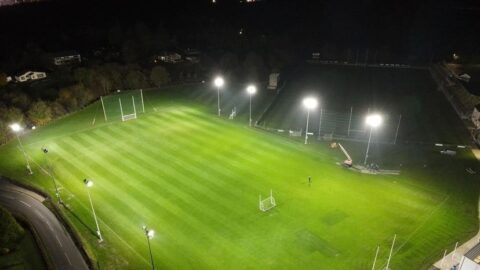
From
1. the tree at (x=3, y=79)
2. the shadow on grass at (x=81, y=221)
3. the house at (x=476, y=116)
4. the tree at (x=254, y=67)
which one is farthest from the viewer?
the tree at (x=254, y=67)

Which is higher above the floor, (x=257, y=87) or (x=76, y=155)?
Result: (x=257, y=87)

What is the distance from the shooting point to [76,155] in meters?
45.8

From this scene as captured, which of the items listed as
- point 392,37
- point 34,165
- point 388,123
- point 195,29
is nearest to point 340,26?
point 392,37

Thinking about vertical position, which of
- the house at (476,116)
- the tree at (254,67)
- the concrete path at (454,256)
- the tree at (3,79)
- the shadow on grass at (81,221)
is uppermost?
the tree at (254,67)

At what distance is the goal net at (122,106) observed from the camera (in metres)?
57.6

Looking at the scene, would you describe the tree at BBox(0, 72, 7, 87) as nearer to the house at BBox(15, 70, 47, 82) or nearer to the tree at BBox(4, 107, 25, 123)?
the house at BBox(15, 70, 47, 82)

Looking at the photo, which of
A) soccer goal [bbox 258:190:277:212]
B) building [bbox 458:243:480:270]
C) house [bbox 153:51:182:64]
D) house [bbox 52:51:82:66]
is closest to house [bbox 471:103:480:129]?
building [bbox 458:243:480:270]

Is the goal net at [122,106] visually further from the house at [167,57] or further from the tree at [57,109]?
the house at [167,57]

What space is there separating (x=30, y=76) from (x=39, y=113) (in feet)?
96.2

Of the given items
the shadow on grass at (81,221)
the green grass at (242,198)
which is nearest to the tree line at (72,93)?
the green grass at (242,198)

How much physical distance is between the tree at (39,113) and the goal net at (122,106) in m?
8.87

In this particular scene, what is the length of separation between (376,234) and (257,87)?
47.2 metres

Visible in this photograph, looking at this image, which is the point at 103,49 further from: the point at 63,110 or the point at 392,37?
the point at 392,37

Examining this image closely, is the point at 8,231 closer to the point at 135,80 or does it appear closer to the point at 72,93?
the point at 72,93
